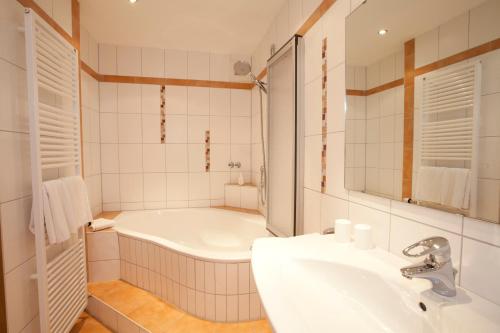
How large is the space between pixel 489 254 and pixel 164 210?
2827mm

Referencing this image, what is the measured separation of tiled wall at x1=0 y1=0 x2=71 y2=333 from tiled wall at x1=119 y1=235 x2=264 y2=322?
2.52 feet

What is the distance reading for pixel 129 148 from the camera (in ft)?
9.61

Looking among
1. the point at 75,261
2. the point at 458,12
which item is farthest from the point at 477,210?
the point at 75,261

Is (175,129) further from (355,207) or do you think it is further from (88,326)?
(355,207)

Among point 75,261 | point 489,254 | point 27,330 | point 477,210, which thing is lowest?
point 27,330

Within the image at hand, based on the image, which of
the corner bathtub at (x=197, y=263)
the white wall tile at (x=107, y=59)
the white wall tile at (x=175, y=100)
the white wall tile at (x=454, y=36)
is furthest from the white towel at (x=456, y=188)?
the white wall tile at (x=107, y=59)

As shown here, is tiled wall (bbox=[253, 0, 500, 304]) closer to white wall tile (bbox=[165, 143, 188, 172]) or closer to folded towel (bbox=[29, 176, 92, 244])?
folded towel (bbox=[29, 176, 92, 244])

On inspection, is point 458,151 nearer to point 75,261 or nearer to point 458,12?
point 458,12

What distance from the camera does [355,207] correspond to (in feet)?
3.82

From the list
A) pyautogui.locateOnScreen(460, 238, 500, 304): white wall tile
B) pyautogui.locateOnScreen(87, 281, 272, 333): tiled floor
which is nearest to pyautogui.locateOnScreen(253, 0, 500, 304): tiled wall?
pyautogui.locateOnScreen(460, 238, 500, 304): white wall tile

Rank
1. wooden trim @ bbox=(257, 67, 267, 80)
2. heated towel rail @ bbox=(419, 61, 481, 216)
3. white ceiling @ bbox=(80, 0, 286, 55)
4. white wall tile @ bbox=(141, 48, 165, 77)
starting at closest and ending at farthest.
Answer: heated towel rail @ bbox=(419, 61, 481, 216) → white ceiling @ bbox=(80, 0, 286, 55) → wooden trim @ bbox=(257, 67, 267, 80) → white wall tile @ bbox=(141, 48, 165, 77)

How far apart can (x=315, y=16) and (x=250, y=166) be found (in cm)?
202

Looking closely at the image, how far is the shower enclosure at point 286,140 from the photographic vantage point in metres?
1.68

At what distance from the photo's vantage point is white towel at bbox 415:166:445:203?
774 millimetres
